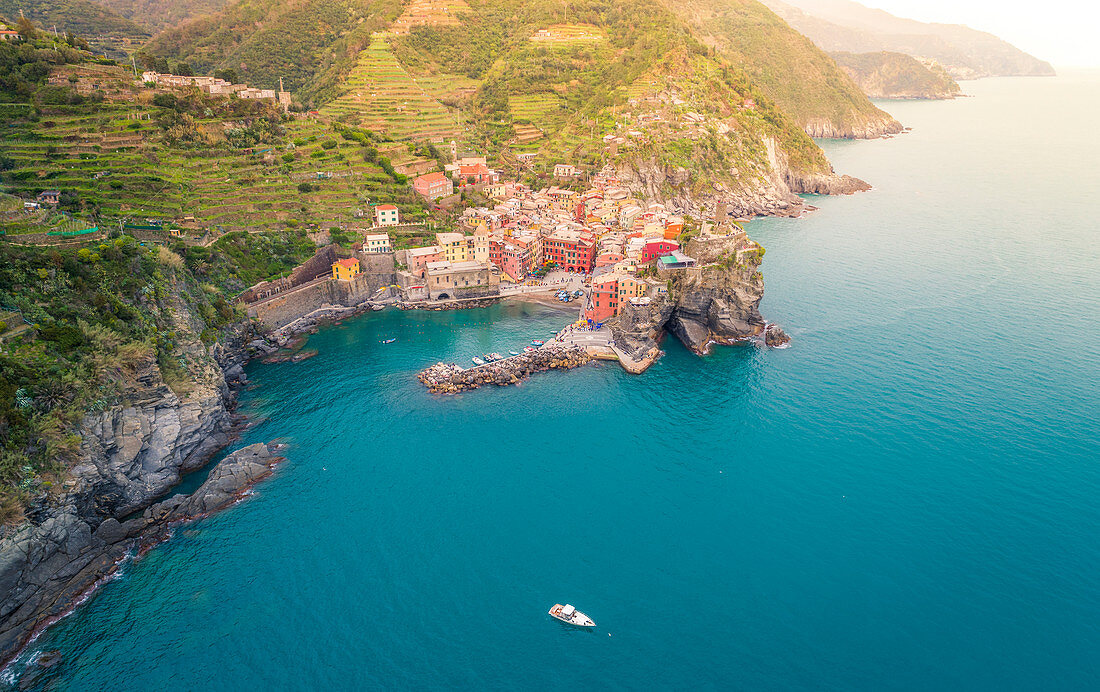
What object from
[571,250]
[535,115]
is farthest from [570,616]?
[535,115]

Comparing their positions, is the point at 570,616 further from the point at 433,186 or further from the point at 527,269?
the point at 433,186

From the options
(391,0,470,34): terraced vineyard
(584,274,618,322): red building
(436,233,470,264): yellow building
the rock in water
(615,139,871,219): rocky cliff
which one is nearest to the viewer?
the rock in water

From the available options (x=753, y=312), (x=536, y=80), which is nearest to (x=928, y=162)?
(x=536, y=80)

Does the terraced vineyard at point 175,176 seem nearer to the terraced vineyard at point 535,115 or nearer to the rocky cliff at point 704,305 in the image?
the rocky cliff at point 704,305

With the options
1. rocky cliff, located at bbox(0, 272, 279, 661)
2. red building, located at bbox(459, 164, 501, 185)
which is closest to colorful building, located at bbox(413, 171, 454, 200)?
red building, located at bbox(459, 164, 501, 185)

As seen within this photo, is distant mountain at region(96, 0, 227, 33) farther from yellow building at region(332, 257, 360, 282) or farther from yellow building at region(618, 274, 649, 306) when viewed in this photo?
yellow building at region(618, 274, 649, 306)

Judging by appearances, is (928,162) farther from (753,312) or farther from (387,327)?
(387,327)
